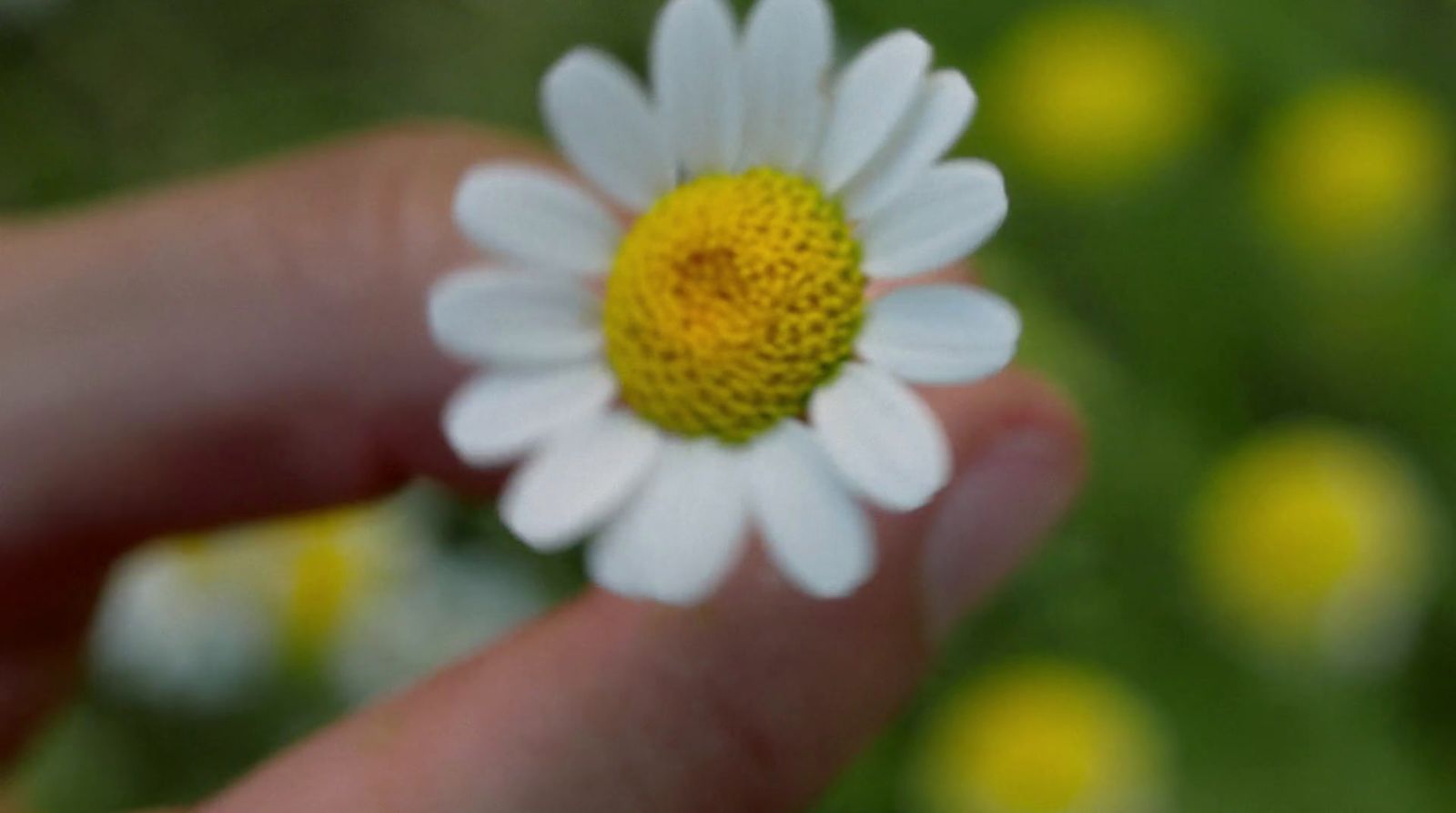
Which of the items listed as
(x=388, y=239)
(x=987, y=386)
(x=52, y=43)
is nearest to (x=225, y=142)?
(x=52, y=43)

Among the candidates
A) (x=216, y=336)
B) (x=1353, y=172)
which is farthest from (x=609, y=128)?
(x=1353, y=172)

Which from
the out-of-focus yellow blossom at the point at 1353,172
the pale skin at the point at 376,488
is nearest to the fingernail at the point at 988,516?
the pale skin at the point at 376,488

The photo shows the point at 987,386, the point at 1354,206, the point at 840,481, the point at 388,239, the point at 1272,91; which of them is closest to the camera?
the point at 840,481

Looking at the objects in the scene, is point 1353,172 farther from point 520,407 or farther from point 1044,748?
point 520,407

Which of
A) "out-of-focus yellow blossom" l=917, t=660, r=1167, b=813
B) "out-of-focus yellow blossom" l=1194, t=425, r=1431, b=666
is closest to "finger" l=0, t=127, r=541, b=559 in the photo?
"out-of-focus yellow blossom" l=917, t=660, r=1167, b=813

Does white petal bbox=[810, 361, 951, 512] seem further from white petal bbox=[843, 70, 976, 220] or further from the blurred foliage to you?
the blurred foliage

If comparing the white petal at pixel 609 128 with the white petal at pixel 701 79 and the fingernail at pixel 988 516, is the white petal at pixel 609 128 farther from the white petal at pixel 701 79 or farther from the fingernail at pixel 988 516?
the fingernail at pixel 988 516

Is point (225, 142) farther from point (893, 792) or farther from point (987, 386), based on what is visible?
point (987, 386)
